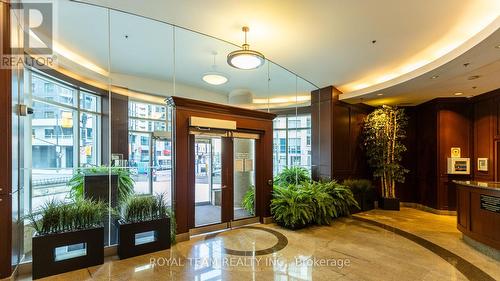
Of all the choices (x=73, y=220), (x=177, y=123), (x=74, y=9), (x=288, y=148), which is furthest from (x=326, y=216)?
(x=74, y=9)

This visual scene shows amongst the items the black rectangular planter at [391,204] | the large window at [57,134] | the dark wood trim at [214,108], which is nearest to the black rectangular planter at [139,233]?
the large window at [57,134]

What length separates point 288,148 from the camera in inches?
306

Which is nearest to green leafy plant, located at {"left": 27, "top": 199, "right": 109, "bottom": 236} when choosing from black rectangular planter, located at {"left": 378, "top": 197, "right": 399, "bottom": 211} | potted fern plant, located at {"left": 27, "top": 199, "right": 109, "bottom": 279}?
potted fern plant, located at {"left": 27, "top": 199, "right": 109, "bottom": 279}

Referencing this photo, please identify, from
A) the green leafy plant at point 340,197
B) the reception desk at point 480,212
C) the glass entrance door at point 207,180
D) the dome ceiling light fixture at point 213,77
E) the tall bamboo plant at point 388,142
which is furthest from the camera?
the tall bamboo plant at point 388,142

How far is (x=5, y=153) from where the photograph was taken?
10.5 feet

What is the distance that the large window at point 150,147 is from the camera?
15.5ft

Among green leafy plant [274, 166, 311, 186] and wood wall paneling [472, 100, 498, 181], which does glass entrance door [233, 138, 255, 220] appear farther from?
wood wall paneling [472, 100, 498, 181]

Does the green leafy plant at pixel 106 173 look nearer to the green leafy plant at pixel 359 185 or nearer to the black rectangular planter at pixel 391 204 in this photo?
the green leafy plant at pixel 359 185

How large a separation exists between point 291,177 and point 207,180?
2710mm

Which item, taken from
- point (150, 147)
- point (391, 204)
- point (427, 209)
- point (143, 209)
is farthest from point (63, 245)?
point (427, 209)

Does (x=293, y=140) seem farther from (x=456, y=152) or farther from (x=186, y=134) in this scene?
(x=456, y=152)

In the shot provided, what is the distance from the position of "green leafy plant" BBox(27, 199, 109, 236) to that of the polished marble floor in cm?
63
